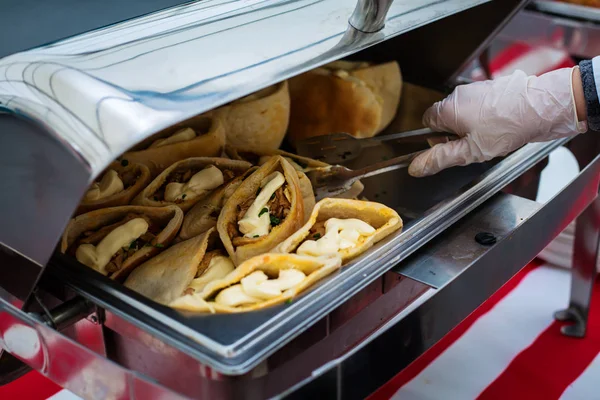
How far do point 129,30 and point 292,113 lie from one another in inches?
26.4

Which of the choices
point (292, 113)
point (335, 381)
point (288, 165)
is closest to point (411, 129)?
point (292, 113)

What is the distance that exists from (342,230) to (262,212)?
144mm

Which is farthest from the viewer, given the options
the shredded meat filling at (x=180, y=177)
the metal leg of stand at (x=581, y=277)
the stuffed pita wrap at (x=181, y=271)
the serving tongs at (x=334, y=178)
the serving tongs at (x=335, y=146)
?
the metal leg of stand at (x=581, y=277)

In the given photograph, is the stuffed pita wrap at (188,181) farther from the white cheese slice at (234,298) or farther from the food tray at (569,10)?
the food tray at (569,10)

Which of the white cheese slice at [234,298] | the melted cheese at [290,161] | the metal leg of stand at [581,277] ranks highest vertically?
the melted cheese at [290,161]

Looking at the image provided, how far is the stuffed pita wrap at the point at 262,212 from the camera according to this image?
1.12 meters

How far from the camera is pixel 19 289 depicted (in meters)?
0.98

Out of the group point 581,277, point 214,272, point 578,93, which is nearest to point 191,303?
point 214,272

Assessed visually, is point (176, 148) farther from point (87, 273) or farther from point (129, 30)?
point (87, 273)

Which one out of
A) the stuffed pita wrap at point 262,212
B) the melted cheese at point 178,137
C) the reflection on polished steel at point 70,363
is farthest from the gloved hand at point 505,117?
the reflection on polished steel at point 70,363

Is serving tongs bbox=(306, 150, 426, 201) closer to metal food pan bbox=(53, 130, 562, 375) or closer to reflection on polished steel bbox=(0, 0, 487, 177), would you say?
metal food pan bbox=(53, 130, 562, 375)

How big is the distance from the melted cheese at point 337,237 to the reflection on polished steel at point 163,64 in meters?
0.28

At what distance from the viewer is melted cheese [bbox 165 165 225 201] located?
4.15ft

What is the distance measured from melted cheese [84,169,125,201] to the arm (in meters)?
0.60
